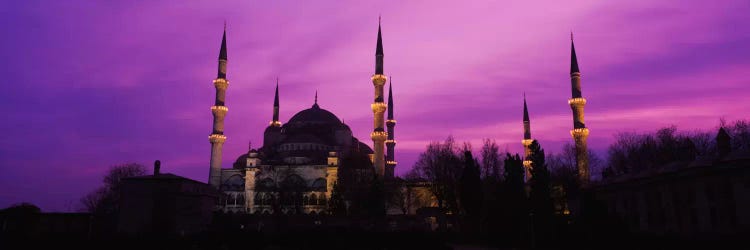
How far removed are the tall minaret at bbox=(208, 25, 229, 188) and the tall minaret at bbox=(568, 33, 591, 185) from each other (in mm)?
29765

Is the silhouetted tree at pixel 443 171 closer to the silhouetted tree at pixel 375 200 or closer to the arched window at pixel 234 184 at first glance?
the silhouetted tree at pixel 375 200

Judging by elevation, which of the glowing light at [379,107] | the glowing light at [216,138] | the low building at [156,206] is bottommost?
the low building at [156,206]

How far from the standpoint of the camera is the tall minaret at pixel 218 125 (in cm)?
4819

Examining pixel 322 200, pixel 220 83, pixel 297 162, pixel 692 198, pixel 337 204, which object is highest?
pixel 220 83

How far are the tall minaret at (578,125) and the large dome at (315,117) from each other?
26.1 meters

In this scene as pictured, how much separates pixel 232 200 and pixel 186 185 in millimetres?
30097

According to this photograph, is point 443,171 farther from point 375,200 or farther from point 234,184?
point 234,184

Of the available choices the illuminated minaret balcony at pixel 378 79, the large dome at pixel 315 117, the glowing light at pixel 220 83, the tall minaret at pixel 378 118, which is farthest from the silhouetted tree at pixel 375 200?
the large dome at pixel 315 117

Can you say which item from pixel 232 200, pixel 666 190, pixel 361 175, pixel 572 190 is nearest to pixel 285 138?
pixel 232 200

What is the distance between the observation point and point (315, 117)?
61906mm

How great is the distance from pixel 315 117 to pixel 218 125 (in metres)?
15.3

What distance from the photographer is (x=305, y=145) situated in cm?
5569

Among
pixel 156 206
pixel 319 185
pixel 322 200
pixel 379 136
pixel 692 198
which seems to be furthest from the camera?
pixel 319 185

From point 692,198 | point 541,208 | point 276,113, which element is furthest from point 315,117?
point 692,198
